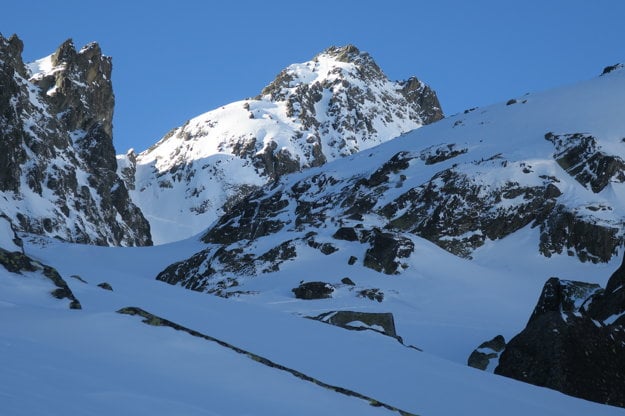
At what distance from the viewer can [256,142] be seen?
165875 millimetres

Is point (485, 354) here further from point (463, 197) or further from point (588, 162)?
point (588, 162)

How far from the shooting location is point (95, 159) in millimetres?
118500

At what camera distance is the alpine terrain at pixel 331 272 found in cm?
732

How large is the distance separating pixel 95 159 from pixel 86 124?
30.1 feet

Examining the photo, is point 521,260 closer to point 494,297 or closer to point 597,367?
point 494,297

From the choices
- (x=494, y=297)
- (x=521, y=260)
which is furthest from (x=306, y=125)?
(x=494, y=297)

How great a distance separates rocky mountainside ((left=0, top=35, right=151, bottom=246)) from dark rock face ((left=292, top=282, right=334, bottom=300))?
54.9 meters

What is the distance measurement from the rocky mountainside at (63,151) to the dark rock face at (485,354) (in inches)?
2713

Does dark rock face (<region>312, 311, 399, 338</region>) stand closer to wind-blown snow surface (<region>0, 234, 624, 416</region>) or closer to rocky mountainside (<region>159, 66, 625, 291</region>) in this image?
wind-blown snow surface (<region>0, 234, 624, 416</region>)

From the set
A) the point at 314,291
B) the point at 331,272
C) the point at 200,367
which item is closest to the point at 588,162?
the point at 331,272

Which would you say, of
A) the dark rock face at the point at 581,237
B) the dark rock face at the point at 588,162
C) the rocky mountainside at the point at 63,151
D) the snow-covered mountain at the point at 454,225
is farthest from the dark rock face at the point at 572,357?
the rocky mountainside at the point at 63,151

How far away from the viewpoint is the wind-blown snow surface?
587cm

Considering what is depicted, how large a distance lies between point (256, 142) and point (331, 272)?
417 feet

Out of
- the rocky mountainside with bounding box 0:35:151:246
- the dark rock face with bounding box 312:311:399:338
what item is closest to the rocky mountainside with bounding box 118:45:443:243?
the rocky mountainside with bounding box 0:35:151:246
